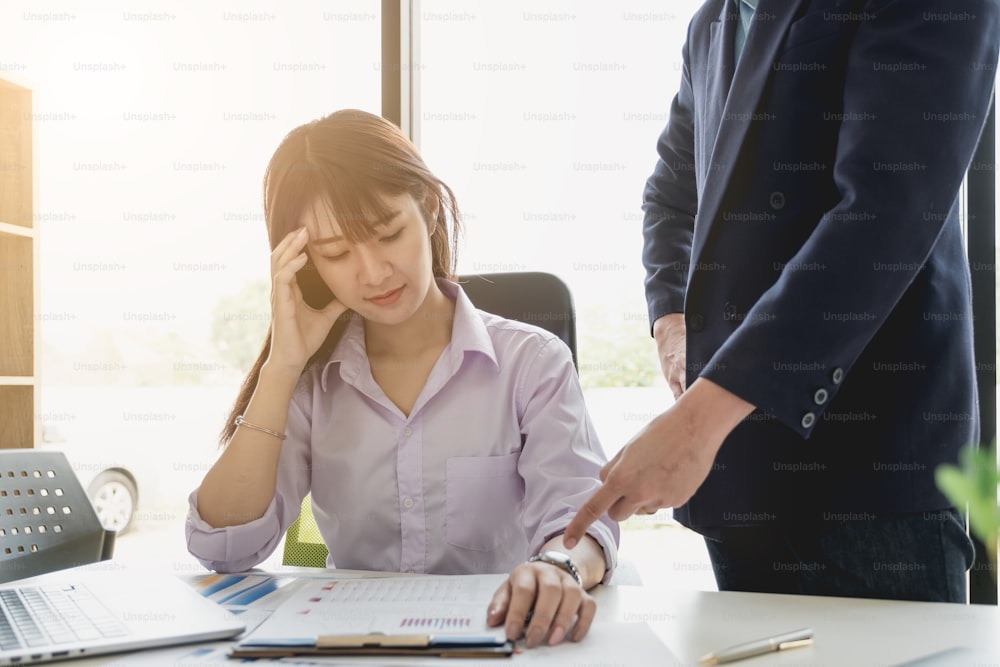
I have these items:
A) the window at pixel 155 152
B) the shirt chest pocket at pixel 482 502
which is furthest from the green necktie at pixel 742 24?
the window at pixel 155 152

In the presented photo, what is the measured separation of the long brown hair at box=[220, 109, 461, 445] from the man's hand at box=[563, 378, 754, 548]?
688 mm

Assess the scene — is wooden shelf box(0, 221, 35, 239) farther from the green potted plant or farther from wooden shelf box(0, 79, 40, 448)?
the green potted plant

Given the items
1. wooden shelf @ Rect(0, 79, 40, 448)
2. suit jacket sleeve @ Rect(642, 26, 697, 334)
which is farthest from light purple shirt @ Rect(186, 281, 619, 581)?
wooden shelf @ Rect(0, 79, 40, 448)

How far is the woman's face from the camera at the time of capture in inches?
51.1

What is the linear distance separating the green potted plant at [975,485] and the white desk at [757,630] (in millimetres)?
622

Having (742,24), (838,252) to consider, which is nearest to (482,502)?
(838,252)

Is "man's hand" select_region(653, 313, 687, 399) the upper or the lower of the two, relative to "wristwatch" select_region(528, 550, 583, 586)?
upper

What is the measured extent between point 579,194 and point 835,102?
125 cm

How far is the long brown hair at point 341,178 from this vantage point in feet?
4.23

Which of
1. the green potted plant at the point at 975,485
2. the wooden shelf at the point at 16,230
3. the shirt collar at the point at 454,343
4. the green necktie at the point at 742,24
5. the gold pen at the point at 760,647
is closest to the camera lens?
the green potted plant at the point at 975,485

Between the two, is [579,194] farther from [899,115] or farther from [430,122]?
[899,115]

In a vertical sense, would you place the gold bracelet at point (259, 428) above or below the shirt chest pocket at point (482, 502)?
above

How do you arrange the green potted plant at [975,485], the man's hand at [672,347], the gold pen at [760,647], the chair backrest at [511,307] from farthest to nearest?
the chair backrest at [511,307] < the man's hand at [672,347] < the gold pen at [760,647] < the green potted plant at [975,485]

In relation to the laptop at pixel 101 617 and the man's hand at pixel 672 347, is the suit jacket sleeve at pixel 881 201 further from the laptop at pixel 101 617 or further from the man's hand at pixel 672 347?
the laptop at pixel 101 617
